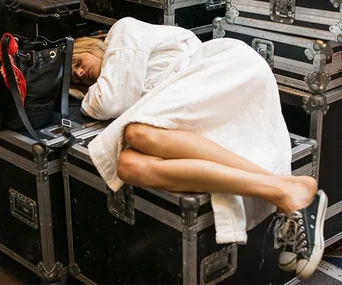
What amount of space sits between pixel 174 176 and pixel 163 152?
83 mm

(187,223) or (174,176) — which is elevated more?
(174,176)

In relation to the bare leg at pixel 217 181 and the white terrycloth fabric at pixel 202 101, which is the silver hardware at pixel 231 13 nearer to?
the white terrycloth fabric at pixel 202 101

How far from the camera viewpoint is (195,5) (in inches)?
99.5

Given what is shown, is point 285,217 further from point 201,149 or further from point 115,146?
point 115,146

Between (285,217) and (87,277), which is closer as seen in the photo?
(285,217)

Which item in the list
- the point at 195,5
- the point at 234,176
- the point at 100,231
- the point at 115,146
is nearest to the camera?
the point at 234,176

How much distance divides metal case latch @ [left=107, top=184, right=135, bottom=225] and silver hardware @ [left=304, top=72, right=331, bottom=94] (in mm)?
674

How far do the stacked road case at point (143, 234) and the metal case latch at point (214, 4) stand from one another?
2.25 feet

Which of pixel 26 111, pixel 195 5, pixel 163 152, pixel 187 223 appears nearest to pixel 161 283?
pixel 187 223

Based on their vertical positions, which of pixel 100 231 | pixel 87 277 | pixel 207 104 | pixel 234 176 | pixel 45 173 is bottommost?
pixel 87 277

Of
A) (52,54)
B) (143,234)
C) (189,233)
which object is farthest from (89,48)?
(189,233)

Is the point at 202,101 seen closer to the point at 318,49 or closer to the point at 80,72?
the point at 318,49

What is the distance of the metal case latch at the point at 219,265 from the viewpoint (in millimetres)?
1856

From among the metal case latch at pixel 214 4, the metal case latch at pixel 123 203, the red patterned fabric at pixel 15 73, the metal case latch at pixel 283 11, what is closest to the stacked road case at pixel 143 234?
the metal case latch at pixel 123 203
